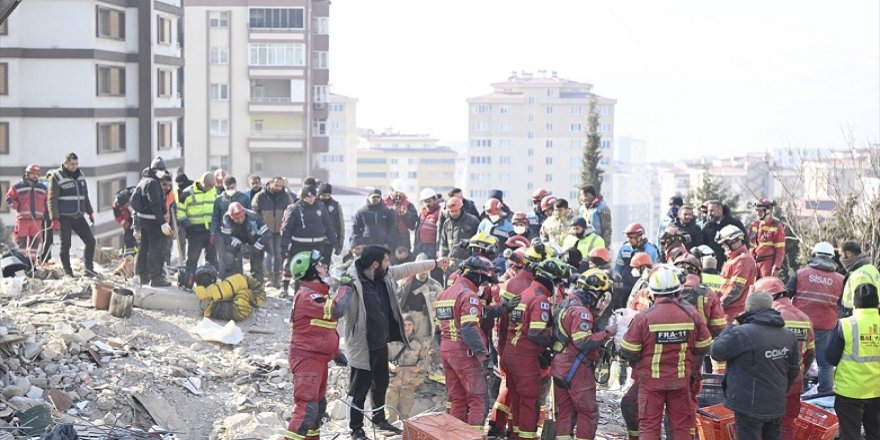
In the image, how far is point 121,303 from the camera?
15352 mm

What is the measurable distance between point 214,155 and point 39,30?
33.2m

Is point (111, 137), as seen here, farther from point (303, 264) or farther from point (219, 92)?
point (303, 264)

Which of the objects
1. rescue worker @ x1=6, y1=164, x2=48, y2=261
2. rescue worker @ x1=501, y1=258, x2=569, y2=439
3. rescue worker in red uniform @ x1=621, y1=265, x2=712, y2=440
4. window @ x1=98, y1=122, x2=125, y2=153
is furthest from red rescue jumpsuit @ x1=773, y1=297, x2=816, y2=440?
window @ x1=98, y1=122, x2=125, y2=153

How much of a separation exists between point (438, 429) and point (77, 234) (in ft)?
32.9

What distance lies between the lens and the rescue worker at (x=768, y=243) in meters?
15.6

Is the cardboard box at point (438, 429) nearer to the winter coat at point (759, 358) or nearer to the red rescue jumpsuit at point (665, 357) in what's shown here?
the red rescue jumpsuit at point (665, 357)

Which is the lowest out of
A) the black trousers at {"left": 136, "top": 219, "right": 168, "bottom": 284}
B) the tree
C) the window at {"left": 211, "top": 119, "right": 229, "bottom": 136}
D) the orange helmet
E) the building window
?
the black trousers at {"left": 136, "top": 219, "right": 168, "bottom": 284}

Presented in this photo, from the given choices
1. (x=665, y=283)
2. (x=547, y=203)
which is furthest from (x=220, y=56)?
(x=665, y=283)

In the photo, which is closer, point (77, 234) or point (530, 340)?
point (530, 340)

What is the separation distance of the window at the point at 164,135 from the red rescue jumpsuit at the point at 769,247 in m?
31.3

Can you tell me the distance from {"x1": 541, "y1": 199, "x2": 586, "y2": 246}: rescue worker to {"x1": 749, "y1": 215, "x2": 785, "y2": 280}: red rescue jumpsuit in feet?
9.57

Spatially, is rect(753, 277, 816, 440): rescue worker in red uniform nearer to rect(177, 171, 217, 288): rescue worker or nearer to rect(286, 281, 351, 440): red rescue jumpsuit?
rect(286, 281, 351, 440): red rescue jumpsuit

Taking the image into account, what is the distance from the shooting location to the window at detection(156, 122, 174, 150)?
42.4 meters

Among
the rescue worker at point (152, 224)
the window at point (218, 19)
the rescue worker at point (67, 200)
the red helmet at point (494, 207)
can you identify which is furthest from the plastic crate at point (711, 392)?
the window at point (218, 19)
